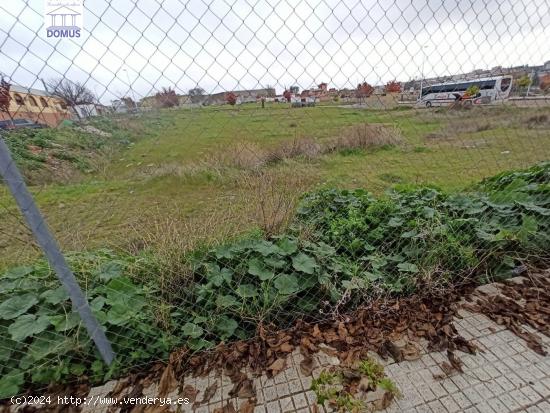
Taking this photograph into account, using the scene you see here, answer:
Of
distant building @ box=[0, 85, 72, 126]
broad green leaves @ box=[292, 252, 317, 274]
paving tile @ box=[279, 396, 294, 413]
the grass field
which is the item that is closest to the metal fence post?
distant building @ box=[0, 85, 72, 126]

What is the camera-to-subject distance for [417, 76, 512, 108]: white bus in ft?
7.39

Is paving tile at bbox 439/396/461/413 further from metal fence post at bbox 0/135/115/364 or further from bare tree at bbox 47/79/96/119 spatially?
bare tree at bbox 47/79/96/119

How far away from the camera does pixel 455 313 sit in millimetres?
1786

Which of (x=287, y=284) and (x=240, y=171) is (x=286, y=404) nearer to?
(x=287, y=284)

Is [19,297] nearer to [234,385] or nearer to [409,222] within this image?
[234,385]

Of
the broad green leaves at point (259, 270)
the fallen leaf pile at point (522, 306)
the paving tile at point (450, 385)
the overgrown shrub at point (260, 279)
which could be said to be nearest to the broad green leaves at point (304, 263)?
the overgrown shrub at point (260, 279)

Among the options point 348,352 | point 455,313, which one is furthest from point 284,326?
point 455,313

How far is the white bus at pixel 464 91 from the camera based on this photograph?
2252 millimetres

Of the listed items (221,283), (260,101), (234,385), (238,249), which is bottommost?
(234,385)

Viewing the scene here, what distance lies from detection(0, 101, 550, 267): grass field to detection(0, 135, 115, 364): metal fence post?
701 mm

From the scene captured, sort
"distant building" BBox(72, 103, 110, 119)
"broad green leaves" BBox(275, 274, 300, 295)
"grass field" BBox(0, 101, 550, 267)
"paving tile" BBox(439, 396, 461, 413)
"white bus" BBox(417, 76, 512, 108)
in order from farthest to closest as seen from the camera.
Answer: "grass field" BBox(0, 101, 550, 267) → "white bus" BBox(417, 76, 512, 108) → "broad green leaves" BBox(275, 274, 300, 295) → "distant building" BBox(72, 103, 110, 119) → "paving tile" BBox(439, 396, 461, 413)

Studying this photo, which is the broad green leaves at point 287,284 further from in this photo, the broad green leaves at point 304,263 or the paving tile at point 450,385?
the paving tile at point 450,385

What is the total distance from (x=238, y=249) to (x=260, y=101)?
101 cm

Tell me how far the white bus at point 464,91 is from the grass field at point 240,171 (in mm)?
288
